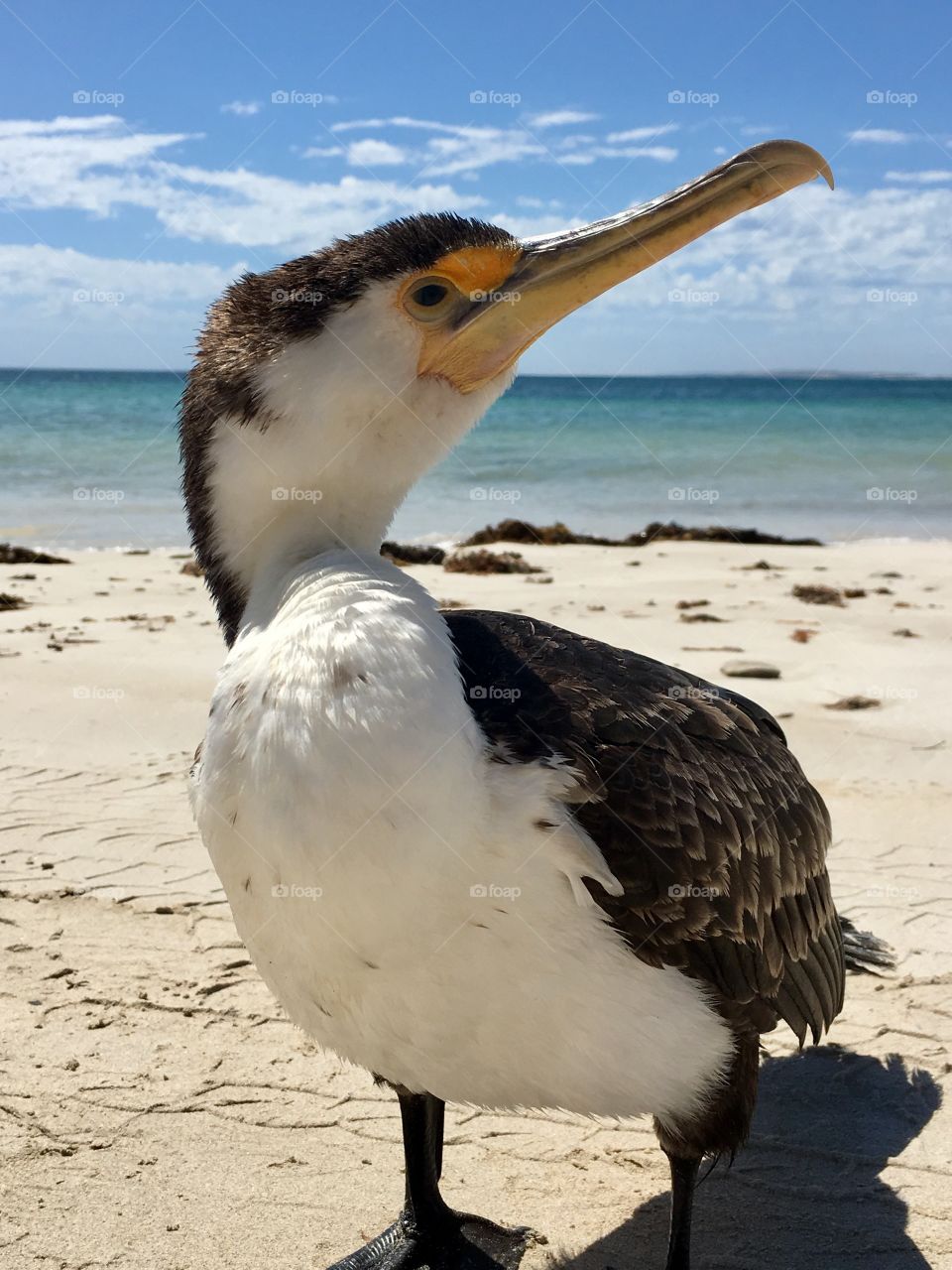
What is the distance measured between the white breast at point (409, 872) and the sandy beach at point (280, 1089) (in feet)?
2.94

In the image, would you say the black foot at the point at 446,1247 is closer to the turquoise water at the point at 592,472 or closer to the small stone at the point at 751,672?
the small stone at the point at 751,672

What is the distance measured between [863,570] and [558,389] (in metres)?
53.5

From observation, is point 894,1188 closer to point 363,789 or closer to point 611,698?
point 611,698

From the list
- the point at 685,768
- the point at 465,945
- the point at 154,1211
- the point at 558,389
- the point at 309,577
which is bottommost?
the point at 154,1211

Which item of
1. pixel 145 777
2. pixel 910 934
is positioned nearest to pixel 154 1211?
pixel 910 934

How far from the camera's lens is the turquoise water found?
18.9m

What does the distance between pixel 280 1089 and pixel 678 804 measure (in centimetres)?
188

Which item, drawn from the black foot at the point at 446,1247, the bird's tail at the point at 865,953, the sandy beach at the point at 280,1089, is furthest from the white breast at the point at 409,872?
the bird's tail at the point at 865,953

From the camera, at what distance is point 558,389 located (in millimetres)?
64875

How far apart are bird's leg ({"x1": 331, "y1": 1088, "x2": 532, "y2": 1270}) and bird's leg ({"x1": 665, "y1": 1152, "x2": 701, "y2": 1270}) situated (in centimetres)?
42

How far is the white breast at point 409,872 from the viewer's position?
217 centimetres

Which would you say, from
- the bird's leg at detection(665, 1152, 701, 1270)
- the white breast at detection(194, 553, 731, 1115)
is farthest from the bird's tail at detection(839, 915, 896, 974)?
the white breast at detection(194, 553, 731, 1115)

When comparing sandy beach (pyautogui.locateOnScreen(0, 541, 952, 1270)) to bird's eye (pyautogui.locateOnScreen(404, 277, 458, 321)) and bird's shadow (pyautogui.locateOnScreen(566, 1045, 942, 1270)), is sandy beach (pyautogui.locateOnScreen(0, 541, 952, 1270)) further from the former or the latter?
bird's eye (pyautogui.locateOnScreen(404, 277, 458, 321))

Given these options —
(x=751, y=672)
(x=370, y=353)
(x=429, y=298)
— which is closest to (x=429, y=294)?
(x=429, y=298)
